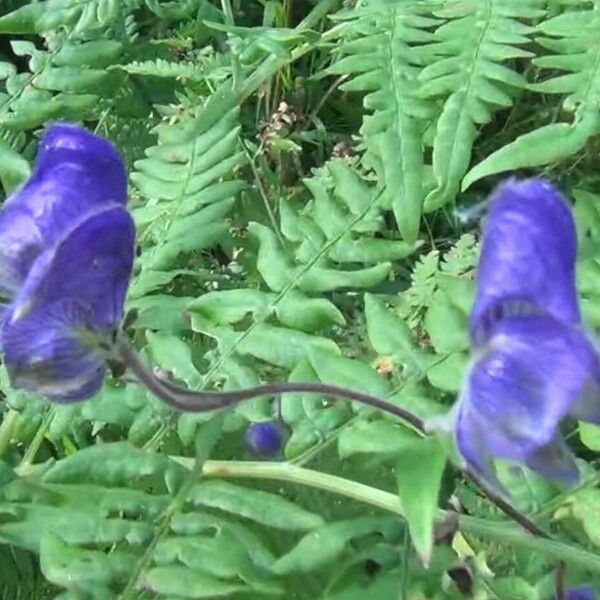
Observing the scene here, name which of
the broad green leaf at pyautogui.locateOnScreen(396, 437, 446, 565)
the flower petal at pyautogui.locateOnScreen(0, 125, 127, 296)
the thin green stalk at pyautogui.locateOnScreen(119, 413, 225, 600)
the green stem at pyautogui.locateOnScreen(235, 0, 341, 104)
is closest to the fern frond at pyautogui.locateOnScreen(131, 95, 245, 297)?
the green stem at pyautogui.locateOnScreen(235, 0, 341, 104)

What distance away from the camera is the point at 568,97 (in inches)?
39.0

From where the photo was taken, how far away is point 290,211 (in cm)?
103

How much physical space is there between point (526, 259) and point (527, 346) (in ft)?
0.13

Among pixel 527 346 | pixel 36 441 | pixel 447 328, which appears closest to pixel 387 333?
pixel 447 328

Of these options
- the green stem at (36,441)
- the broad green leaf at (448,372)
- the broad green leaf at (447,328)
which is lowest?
the green stem at (36,441)

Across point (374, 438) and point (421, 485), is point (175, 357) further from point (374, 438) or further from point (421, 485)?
point (421, 485)

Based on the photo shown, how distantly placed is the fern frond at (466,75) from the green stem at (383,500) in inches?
8.7

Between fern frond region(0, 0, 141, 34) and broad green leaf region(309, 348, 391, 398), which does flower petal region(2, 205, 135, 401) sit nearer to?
broad green leaf region(309, 348, 391, 398)

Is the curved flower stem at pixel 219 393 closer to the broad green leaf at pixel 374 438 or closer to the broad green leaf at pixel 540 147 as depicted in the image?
the broad green leaf at pixel 374 438


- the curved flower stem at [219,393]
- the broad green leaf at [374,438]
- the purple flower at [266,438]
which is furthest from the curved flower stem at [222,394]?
the purple flower at [266,438]

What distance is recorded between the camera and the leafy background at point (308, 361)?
2.69ft

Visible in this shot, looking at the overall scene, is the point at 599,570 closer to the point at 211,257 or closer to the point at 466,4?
the point at 466,4

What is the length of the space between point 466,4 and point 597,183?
1.73ft

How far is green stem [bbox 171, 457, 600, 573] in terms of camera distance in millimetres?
744
